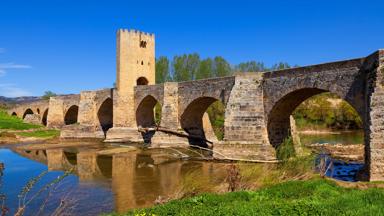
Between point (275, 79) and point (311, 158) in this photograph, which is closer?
point (311, 158)

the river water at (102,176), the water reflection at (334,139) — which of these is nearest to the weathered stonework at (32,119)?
the river water at (102,176)

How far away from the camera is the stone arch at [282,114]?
17469mm

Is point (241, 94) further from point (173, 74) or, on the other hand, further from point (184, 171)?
point (173, 74)

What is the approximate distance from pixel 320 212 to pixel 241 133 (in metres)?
11.9

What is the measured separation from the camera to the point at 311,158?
11.9 meters

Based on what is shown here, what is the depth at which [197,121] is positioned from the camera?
87.4ft

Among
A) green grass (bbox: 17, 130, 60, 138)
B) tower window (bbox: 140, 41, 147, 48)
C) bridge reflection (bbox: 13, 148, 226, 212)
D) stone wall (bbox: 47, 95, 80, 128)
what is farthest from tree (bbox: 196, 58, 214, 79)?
bridge reflection (bbox: 13, 148, 226, 212)


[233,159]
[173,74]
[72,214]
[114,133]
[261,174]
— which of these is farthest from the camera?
[173,74]

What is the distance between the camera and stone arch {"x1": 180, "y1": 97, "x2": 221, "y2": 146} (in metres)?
25.0

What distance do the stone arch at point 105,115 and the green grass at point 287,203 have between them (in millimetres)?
26940

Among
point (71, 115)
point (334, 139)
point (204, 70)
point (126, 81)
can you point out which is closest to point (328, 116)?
point (334, 139)

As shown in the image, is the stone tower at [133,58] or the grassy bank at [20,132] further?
the grassy bank at [20,132]

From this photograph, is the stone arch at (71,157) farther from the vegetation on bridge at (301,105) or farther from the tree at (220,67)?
the tree at (220,67)

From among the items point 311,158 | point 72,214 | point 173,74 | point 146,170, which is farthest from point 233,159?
point 173,74
